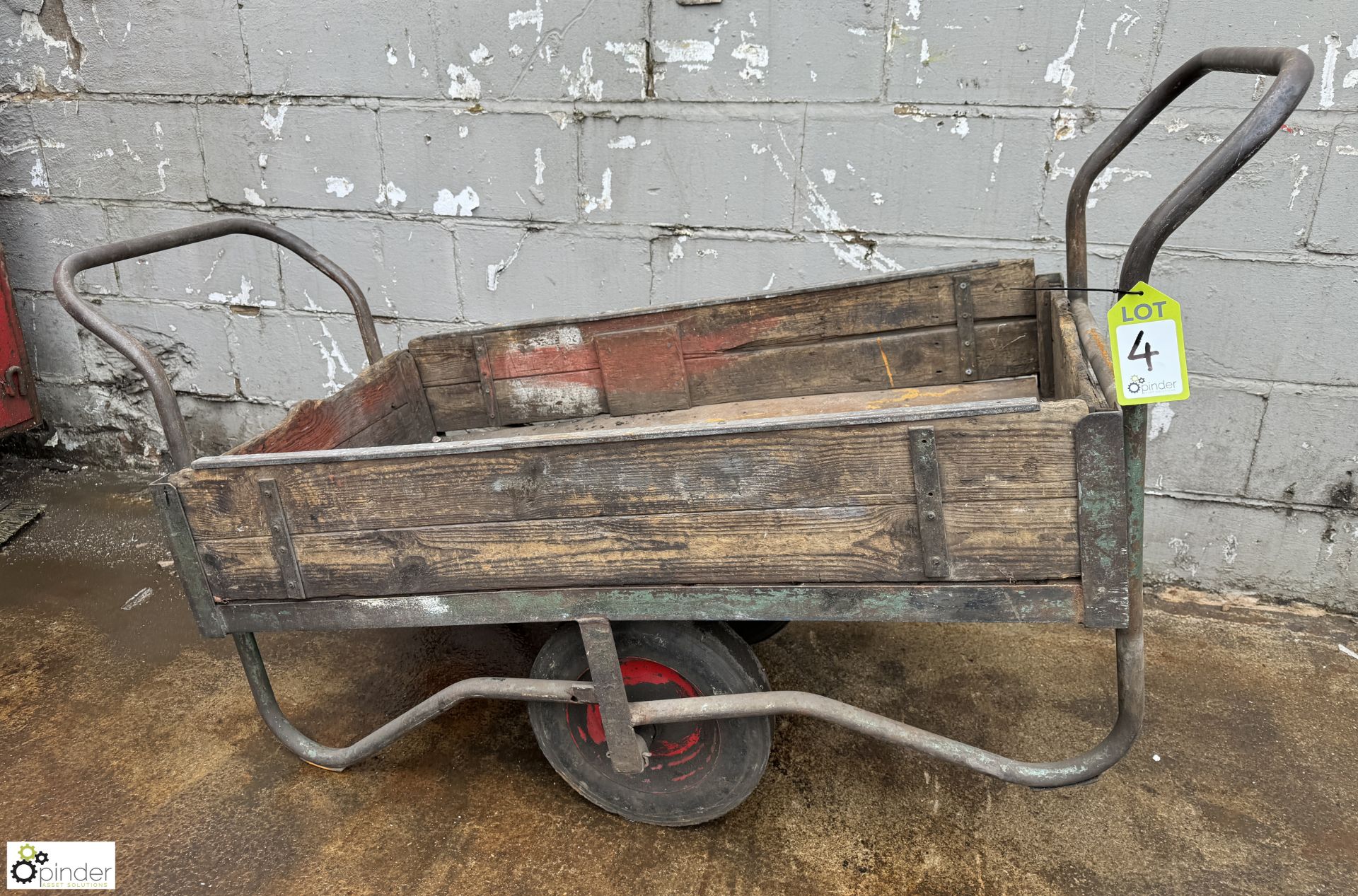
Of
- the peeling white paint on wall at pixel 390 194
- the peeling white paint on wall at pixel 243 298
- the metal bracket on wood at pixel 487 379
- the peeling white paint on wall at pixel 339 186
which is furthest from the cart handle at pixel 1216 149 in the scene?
the peeling white paint on wall at pixel 243 298

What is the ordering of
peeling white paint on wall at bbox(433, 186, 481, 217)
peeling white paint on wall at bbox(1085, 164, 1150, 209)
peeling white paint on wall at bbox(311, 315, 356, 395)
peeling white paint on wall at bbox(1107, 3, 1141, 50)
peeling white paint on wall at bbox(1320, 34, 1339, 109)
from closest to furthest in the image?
peeling white paint on wall at bbox(1320, 34, 1339, 109) → peeling white paint on wall at bbox(1107, 3, 1141, 50) → peeling white paint on wall at bbox(1085, 164, 1150, 209) → peeling white paint on wall at bbox(433, 186, 481, 217) → peeling white paint on wall at bbox(311, 315, 356, 395)

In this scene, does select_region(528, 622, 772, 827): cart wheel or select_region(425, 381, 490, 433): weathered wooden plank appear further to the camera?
select_region(425, 381, 490, 433): weathered wooden plank

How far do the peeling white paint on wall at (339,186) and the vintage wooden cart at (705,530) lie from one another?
3.80ft

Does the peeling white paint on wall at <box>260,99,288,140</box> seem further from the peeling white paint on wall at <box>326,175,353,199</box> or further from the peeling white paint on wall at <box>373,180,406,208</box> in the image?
the peeling white paint on wall at <box>373,180,406,208</box>

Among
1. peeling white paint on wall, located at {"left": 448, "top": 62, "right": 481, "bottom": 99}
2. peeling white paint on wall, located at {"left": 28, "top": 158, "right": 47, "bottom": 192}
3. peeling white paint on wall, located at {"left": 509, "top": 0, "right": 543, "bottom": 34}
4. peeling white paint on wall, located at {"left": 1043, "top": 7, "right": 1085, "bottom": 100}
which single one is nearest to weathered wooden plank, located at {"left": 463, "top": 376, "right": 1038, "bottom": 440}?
peeling white paint on wall, located at {"left": 1043, "top": 7, "right": 1085, "bottom": 100}

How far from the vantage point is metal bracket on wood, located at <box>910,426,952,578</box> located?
53.6 inches

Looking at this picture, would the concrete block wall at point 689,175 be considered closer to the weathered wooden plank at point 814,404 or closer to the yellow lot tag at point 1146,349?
the weathered wooden plank at point 814,404

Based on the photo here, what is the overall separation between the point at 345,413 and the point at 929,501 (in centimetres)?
147

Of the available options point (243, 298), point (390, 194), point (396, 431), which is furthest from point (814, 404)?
point (243, 298)

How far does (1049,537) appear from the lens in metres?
1.37

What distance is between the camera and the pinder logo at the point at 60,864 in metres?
1.83

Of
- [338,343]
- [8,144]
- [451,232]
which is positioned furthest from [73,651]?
[8,144]

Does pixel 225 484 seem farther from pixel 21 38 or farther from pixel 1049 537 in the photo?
pixel 21 38

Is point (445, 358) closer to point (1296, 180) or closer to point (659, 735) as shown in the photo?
point (659, 735)
